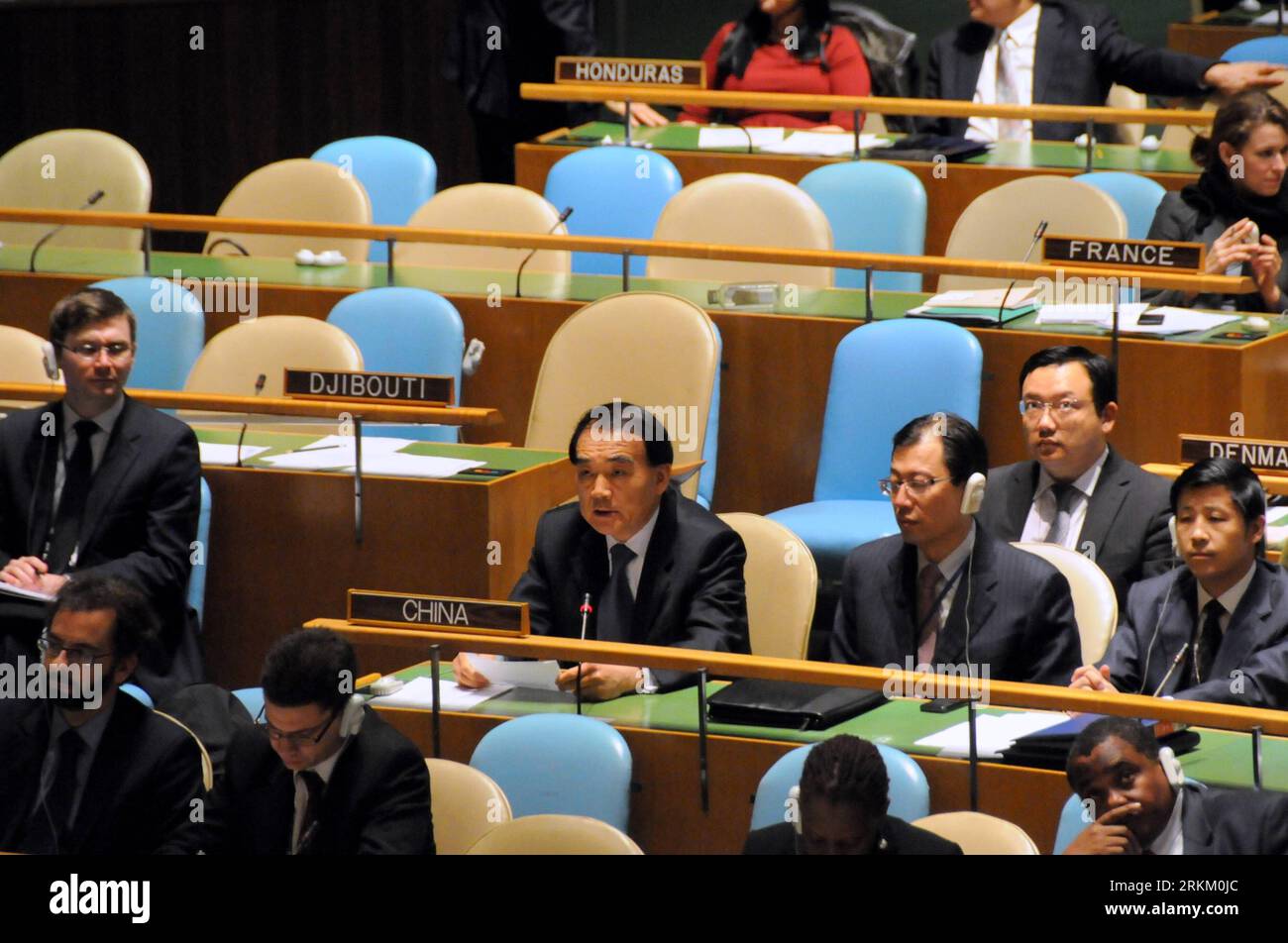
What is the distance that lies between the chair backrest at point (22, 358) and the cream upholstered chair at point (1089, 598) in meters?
2.19

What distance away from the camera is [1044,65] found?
5.70 meters

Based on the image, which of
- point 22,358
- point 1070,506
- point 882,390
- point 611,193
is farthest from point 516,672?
point 611,193

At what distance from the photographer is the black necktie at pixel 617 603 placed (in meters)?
3.84

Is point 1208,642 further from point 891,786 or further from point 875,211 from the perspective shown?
point 875,211

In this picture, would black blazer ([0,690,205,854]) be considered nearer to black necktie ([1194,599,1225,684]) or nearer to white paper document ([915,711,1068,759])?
white paper document ([915,711,1068,759])

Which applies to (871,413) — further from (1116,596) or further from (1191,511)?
(1191,511)

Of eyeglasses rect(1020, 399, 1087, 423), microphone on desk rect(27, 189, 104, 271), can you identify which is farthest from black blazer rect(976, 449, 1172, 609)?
microphone on desk rect(27, 189, 104, 271)

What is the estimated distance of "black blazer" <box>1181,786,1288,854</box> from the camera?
285cm

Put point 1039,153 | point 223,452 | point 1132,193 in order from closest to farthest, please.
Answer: point 223,452
point 1132,193
point 1039,153

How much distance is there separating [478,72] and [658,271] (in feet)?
4.02

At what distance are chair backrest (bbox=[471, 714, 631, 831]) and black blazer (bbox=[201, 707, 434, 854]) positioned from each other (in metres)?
0.19

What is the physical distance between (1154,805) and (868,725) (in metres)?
0.60

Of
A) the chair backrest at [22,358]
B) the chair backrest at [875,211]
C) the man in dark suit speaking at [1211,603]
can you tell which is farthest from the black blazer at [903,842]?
the chair backrest at [875,211]

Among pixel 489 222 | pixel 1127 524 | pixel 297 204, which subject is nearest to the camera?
pixel 1127 524
